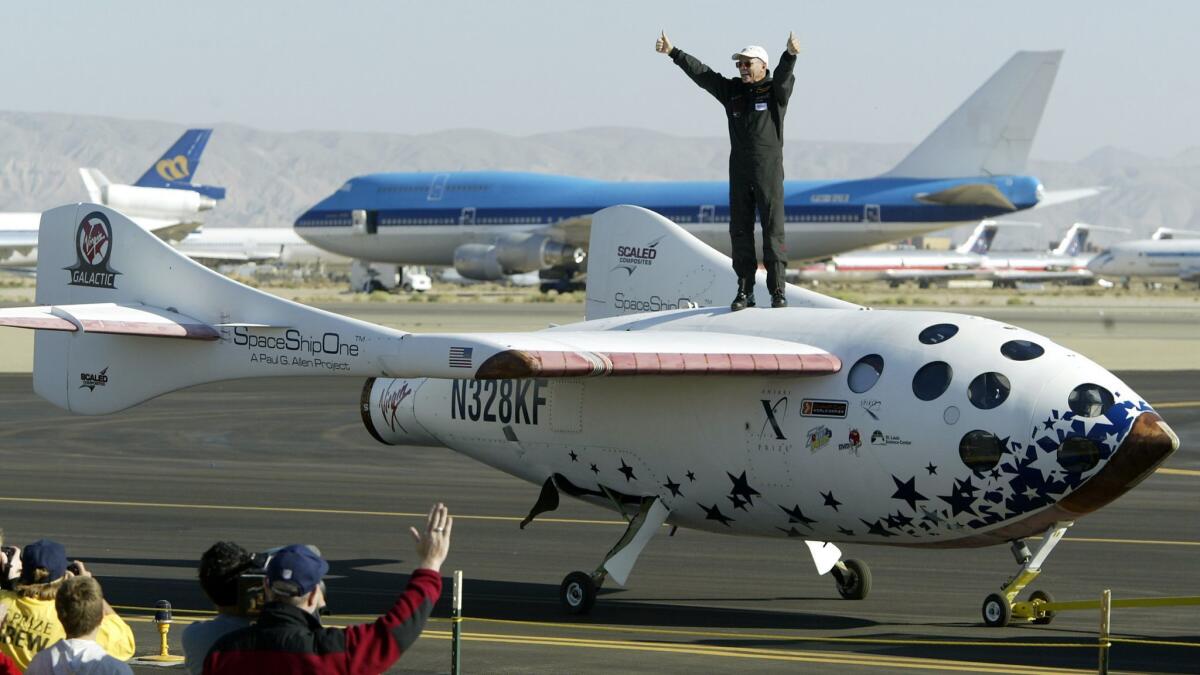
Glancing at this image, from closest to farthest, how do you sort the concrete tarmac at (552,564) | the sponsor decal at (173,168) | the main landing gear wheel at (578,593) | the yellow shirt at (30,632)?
the yellow shirt at (30,632) → the concrete tarmac at (552,564) → the main landing gear wheel at (578,593) → the sponsor decal at (173,168)

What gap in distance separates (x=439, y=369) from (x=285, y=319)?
2968 mm

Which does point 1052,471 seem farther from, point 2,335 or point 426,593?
point 2,335

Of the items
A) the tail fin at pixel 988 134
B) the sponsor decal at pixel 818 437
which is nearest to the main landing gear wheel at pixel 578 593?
the sponsor decal at pixel 818 437

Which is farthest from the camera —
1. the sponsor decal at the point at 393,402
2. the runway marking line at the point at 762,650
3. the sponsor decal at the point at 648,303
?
the sponsor decal at the point at 648,303

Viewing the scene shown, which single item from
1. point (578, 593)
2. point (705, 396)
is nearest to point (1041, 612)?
point (705, 396)

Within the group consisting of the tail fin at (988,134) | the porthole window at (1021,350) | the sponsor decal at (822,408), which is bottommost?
the sponsor decal at (822,408)

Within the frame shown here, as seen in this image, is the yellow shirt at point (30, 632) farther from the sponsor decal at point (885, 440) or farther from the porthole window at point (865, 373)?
the porthole window at point (865, 373)

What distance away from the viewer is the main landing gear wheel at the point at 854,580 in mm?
14547

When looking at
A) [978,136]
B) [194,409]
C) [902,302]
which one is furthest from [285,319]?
[902,302]

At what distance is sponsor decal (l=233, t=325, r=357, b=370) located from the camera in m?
13.7

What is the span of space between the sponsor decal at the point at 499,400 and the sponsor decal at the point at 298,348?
172 cm

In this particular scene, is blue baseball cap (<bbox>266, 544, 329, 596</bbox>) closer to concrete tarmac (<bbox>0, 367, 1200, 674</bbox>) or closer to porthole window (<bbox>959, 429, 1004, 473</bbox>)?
concrete tarmac (<bbox>0, 367, 1200, 674</bbox>)

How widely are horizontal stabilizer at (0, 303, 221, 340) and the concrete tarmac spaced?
2230 mm

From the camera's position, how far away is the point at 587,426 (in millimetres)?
14656
